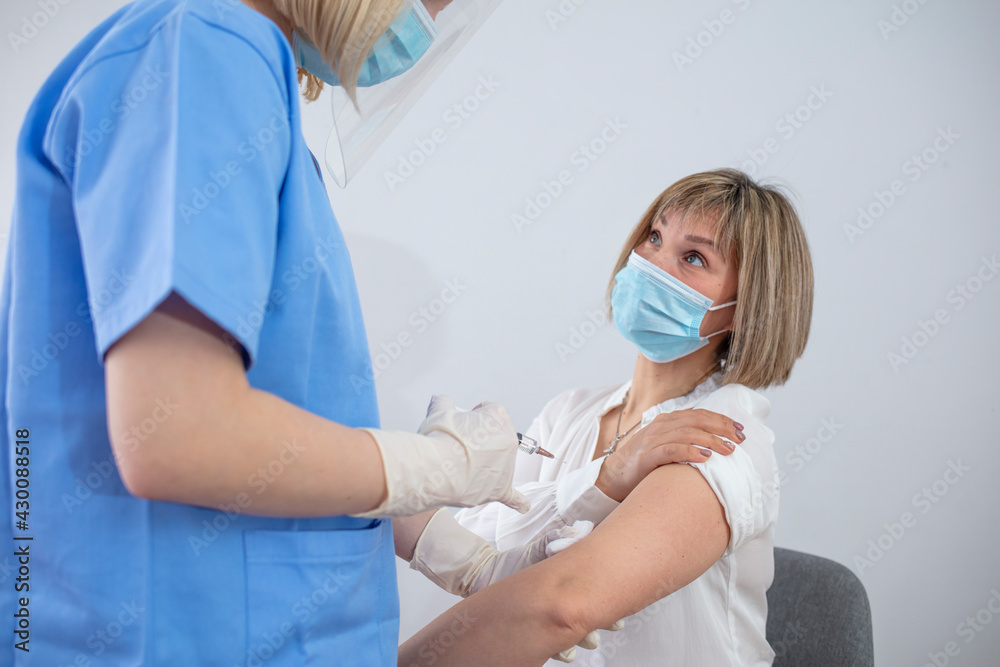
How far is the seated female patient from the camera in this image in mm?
987

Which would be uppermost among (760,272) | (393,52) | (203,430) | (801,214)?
(801,214)

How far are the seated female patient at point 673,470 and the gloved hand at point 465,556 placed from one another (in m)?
0.02

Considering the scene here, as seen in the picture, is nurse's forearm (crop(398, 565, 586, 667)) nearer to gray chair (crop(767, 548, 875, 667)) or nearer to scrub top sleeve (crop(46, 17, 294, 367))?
scrub top sleeve (crop(46, 17, 294, 367))

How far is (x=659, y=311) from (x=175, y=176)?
1.10 m

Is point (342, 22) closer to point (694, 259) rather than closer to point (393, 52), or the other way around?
point (393, 52)

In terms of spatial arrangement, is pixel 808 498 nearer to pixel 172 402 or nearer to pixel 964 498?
pixel 964 498

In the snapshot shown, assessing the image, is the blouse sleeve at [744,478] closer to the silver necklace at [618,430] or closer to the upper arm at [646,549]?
the upper arm at [646,549]

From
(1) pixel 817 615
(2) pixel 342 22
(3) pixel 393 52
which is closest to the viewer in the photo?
(2) pixel 342 22

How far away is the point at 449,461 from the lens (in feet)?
2.30

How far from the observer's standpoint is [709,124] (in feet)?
6.67

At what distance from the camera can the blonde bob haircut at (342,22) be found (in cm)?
68

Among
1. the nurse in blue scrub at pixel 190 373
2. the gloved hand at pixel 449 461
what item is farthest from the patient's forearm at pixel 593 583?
the nurse in blue scrub at pixel 190 373

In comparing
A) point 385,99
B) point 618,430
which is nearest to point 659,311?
point 618,430

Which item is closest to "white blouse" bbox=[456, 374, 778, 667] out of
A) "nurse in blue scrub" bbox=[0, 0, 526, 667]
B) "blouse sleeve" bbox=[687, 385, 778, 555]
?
"blouse sleeve" bbox=[687, 385, 778, 555]
